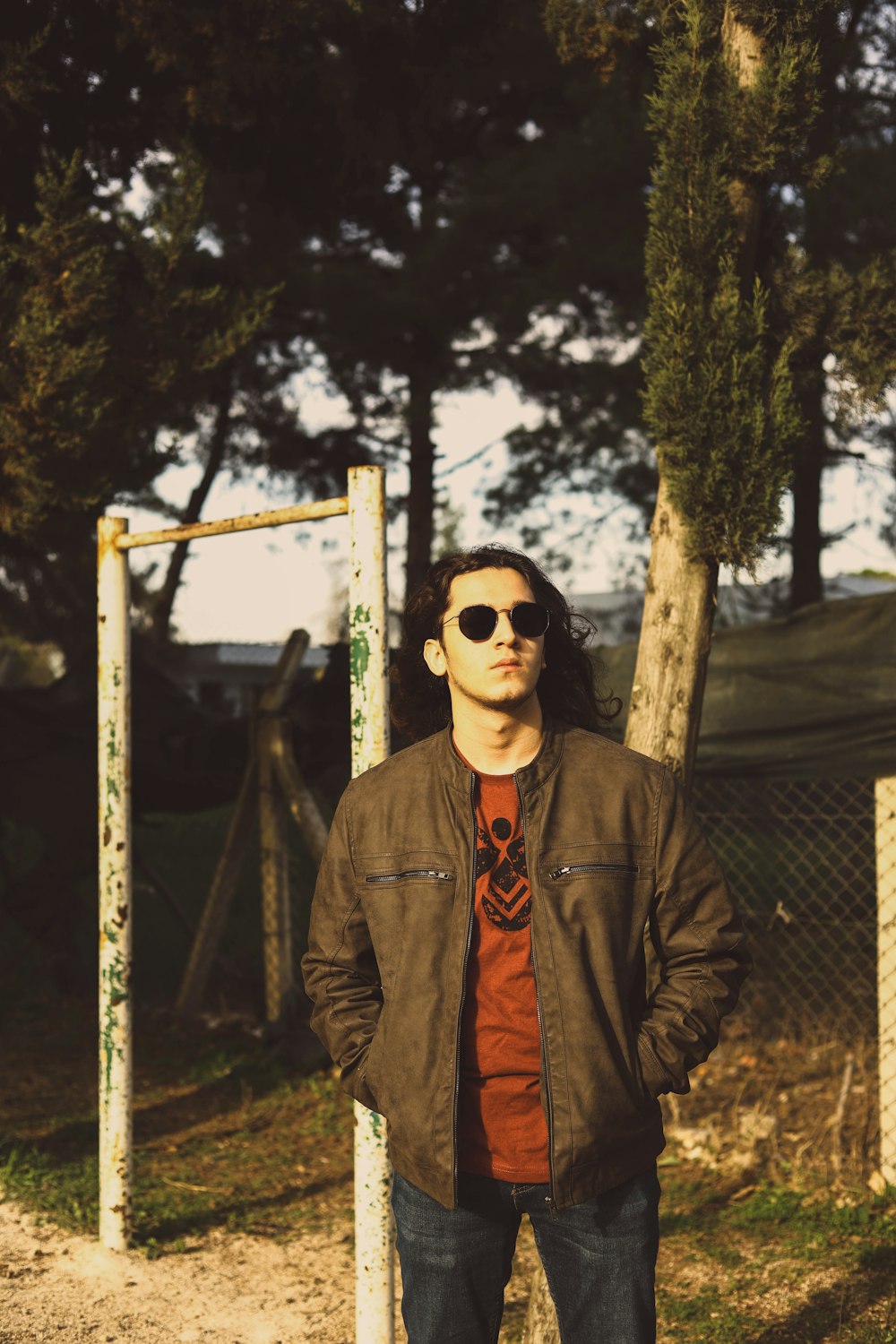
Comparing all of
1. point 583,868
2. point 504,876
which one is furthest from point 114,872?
point 583,868

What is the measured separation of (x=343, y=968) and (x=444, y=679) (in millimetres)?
671

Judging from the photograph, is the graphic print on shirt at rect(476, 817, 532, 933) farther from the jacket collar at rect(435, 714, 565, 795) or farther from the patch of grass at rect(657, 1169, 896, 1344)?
the patch of grass at rect(657, 1169, 896, 1344)

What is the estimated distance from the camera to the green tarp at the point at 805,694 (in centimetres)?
521

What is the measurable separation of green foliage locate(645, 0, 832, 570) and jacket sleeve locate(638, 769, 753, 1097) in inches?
54.2

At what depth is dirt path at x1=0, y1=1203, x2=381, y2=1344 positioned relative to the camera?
12.5ft

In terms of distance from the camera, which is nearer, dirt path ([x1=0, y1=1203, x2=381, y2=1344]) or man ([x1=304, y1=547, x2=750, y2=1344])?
man ([x1=304, y1=547, x2=750, y2=1344])

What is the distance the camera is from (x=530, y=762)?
2465mm

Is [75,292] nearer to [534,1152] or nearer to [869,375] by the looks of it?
[869,375]

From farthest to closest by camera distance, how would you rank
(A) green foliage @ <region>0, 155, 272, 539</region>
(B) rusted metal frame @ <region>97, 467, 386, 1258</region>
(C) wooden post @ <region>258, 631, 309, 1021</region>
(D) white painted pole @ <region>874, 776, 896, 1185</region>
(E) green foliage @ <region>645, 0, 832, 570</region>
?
(C) wooden post @ <region>258, 631, 309, 1021</region> < (A) green foliage @ <region>0, 155, 272, 539</region> < (D) white painted pole @ <region>874, 776, 896, 1185</region> < (B) rusted metal frame @ <region>97, 467, 386, 1258</region> < (E) green foliage @ <region>645, 0, 832, 570</region>

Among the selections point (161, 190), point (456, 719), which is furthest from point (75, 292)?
point (456, 719)

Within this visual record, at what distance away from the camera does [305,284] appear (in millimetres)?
10336

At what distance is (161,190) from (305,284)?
14.8 ft

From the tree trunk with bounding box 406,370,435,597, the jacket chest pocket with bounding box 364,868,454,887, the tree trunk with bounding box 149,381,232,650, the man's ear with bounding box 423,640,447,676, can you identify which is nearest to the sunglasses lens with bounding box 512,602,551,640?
the man's ear with bounding box 423,640,447,676

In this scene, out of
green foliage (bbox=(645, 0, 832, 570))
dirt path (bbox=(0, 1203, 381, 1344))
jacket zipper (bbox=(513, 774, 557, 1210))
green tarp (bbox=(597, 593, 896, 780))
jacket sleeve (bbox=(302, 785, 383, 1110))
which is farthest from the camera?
green tarp (bbox=(597, 593, 896, 780))
